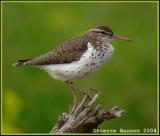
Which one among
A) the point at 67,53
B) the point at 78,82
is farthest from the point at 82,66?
the point at 78,82

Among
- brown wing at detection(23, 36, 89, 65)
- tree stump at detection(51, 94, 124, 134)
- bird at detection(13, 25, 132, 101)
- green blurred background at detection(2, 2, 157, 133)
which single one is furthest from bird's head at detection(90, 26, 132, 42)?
green blurred background at detection(2, 2, 157, 133)

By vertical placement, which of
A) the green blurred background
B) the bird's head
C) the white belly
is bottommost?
the green blurred background

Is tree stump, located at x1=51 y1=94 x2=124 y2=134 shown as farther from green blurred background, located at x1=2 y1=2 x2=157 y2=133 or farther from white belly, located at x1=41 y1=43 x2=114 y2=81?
green blurred background, located at x1=2 y1=2 x2=157 y2=133

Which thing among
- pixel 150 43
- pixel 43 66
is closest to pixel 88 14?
pixel 150 43

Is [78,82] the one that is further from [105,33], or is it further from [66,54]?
[66,54]

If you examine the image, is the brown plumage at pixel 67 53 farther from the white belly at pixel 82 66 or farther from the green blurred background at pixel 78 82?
the green blurred background at pixel 78 82

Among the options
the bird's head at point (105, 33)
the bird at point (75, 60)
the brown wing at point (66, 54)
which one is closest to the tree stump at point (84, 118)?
the bird at point (75, 60)

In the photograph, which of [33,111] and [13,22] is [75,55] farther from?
[13,22]

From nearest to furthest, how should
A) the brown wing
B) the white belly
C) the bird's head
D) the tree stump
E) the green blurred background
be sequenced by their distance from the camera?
1. the tree stump
2. the white belly
3. the brown wing
4. the bird's head
5. the green blurred background

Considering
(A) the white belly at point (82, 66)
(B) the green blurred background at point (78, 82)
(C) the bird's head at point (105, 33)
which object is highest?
(C) the bird's head at point (105, 33)
